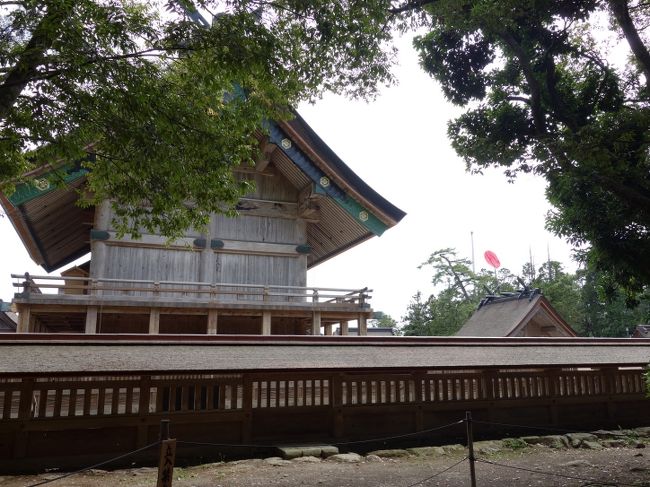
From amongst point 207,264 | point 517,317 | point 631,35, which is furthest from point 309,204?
point 517,317

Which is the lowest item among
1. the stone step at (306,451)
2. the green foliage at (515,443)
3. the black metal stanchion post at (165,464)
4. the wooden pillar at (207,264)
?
the green foliage at (515,443)

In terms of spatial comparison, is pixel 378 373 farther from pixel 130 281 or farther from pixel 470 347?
pixel 130 281

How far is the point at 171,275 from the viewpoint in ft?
48.6

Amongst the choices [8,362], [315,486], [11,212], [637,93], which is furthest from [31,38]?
[637,93]

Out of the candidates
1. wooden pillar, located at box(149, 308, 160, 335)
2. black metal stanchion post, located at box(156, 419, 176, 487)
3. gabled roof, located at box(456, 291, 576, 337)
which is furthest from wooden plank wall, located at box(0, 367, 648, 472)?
Answer: gabled roof, located at box(456, 291, 576, 337)

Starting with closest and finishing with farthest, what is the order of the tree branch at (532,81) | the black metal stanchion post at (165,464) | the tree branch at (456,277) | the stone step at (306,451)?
the black metal stanchion post at (165,464), the stone step at (306,451), the tree branch at (532,81), the tree branch at (456,277)

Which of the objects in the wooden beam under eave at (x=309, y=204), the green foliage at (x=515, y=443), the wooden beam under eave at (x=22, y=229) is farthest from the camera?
the wooden beam under eave at (x=309, y=204)

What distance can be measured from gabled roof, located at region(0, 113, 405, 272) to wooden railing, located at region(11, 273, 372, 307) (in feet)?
6.84

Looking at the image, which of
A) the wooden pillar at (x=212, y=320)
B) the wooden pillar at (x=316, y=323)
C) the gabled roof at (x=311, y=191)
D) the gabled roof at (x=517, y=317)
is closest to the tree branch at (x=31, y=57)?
the gabled roof at (x=311, y=191)

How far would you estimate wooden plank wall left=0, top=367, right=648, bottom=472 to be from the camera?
788 cm

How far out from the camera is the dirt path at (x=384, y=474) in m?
7.26

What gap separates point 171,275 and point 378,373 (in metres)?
7.40

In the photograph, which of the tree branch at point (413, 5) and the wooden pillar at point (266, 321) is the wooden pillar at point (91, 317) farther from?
the tree branch at point (413, 5)

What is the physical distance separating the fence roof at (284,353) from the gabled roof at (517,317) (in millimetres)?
7739
